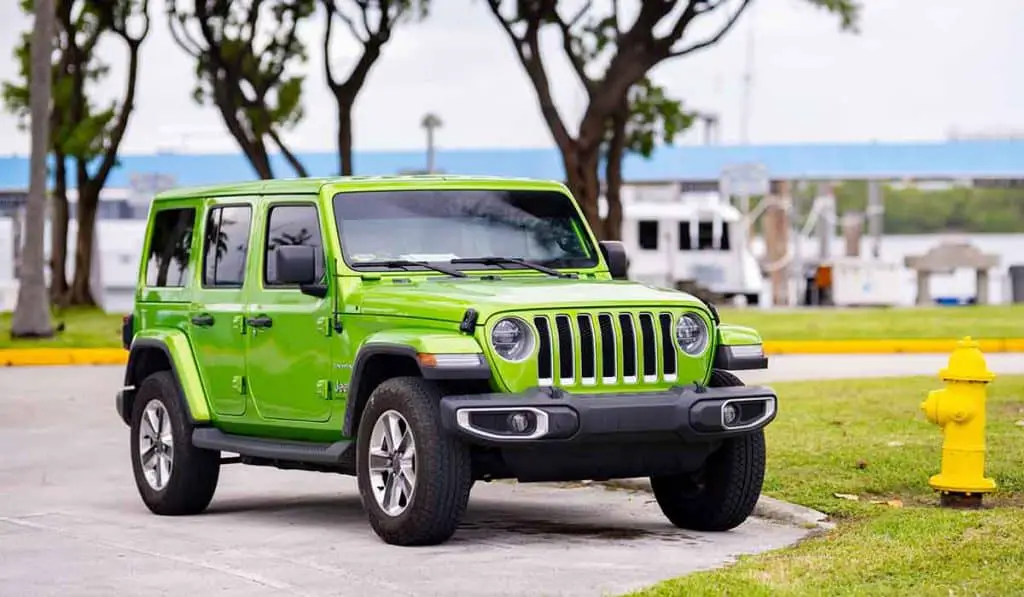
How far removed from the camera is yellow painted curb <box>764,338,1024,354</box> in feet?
95.9

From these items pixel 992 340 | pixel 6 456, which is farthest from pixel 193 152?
pixel 6 456

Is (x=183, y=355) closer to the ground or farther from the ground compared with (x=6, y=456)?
farther from the ground

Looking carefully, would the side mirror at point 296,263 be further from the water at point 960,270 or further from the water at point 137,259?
the water at point 960,270

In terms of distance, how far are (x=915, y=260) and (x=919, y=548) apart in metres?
49.2

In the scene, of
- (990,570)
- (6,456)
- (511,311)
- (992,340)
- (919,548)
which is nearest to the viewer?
(990,570)

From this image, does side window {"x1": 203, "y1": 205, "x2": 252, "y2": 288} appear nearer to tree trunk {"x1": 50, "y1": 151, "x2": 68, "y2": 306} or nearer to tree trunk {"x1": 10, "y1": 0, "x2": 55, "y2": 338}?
tree trunk {"x1": 10, "y1": 0, "x2": 55, "y2": 338}

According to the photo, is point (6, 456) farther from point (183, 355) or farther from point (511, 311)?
point (511, 311)

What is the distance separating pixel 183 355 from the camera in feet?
39.7

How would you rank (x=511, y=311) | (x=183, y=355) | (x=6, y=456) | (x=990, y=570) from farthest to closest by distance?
(x=6, y=456) → (x=183, y=355) → (x=511, y=311) → (x=990, y=570)

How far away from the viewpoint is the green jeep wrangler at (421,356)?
985 centimetres

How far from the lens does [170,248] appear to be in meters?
12.8

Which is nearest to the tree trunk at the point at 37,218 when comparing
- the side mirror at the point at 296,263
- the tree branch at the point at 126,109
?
the tree branch at the point at 126,109

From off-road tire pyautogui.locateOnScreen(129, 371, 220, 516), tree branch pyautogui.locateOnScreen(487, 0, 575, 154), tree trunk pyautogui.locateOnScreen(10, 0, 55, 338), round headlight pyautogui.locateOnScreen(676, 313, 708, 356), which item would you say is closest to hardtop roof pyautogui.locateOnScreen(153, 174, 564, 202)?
off-road tire pyautogui.locateOnScreen(129, 371, 220, 516)

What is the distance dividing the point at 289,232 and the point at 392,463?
1967 millimetres
